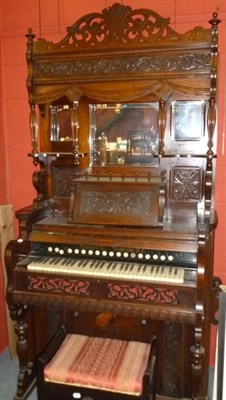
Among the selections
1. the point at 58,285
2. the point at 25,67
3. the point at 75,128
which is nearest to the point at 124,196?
the point at 75,128

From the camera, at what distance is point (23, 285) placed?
211 centimetres

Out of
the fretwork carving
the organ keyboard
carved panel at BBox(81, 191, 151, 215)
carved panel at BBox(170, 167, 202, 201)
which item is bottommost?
the organ keyboard

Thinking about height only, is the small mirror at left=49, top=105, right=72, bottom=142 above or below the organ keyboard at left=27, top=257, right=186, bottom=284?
above

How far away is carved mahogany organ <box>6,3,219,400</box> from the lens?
2.00 meters

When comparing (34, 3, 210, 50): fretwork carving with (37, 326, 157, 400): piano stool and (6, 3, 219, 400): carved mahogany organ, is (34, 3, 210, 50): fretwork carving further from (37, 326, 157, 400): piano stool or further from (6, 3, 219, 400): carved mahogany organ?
(37, 326, 157, 400): piano stool

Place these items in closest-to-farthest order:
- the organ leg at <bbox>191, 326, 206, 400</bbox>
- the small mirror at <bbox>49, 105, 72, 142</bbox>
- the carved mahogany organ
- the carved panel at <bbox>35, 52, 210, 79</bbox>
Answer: the organ leg at <bbox>191, 326, 206, 400</bbox> < the carved mahogany organ < the carved panel at <bbox>35, 52, 210, 79</bbox> < the small mirror at <bbox>49, 105, 72, 142</bbox>

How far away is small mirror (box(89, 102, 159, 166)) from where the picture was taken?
2445mm

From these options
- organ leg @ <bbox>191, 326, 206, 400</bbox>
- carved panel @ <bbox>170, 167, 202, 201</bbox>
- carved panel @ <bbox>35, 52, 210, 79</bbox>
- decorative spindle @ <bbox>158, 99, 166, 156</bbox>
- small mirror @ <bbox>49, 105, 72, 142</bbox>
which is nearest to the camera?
organ leg @ <bbox>191, 326, 206, 400</bbox>

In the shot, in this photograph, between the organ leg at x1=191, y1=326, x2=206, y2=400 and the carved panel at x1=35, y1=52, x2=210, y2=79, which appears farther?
the carved panel at x1=35, y1=52, x2=210, y2=79

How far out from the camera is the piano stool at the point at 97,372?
1924 millimetres

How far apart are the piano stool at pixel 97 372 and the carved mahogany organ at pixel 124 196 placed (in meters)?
0.24

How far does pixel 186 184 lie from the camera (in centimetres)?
241

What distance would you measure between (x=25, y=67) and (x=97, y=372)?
2.20 metres

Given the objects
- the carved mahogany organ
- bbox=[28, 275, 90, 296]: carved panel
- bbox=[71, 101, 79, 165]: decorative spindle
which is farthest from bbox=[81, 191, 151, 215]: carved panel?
bbox=[28, 275, 90, 296]: carved panel
